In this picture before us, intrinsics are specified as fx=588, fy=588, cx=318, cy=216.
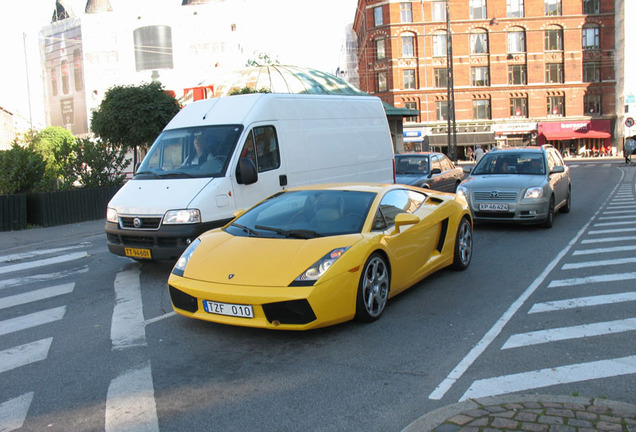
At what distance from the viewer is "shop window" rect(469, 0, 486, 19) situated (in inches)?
2591

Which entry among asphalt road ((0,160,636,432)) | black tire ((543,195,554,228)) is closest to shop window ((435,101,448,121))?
black tire ((543,195,554,228))

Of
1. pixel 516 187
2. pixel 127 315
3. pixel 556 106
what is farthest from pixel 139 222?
pixel 556 106

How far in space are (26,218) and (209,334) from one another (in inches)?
444

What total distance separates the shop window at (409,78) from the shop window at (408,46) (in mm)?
1871

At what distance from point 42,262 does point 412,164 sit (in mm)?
10076

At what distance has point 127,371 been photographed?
15.3 feet

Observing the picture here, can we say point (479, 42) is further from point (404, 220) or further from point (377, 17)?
point (404, 220)

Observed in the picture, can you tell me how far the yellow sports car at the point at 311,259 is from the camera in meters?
5.09

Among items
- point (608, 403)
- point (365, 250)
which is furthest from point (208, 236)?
point (608, 403)

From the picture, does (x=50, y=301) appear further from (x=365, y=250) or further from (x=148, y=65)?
(x=148, y=65)

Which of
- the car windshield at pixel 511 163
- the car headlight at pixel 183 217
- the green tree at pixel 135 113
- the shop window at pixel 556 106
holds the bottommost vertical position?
the car headlight at pixel 183 217

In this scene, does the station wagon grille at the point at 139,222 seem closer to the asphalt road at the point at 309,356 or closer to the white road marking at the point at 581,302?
the asphalt road at the point at 309,356

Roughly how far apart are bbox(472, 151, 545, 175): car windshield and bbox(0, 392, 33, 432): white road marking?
35.0ft

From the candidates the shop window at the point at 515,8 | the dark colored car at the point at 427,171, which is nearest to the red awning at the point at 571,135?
the shop window at the point at 515,8
